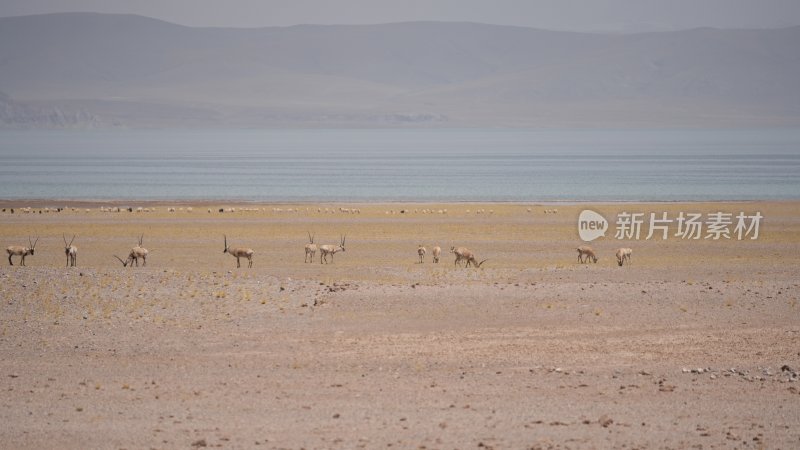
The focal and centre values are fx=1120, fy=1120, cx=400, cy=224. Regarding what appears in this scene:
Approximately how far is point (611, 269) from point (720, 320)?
7.33 metres

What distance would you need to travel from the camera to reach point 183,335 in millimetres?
18688

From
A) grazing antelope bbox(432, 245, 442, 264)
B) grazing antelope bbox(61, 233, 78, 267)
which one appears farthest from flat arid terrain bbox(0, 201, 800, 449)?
grazing antelope bbox(61, 233, 78, 267)

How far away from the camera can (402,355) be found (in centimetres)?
1730

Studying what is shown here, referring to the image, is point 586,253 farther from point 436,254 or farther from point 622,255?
point 436,254

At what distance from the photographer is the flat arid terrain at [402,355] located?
43.3 ft

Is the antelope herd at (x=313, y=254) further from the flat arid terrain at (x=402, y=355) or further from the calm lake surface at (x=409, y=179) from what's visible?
the calm lake surface at (x=409, y=179)

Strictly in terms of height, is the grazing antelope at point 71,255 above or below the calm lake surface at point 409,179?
below

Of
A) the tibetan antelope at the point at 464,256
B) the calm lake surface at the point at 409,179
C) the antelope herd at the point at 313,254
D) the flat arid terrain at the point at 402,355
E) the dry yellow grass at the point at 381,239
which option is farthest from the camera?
the calm lake surface at the point at 409,179

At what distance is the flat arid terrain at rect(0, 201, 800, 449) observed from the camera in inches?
519

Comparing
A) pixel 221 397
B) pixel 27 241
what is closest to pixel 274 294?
pixel 221 397

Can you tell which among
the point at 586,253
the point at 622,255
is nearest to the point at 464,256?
the point at 586,253

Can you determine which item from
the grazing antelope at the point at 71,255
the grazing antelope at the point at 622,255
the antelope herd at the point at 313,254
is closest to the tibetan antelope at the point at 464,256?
the antelope herd at the point at 313,254

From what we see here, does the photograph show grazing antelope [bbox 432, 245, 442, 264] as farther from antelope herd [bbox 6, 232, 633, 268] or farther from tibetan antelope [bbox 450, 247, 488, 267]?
tibetan antelope [bbox 450, 247, 488, 267]

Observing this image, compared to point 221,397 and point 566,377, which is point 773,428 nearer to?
point 566,377
